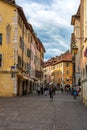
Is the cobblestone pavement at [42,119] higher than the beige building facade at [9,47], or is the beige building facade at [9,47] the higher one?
the beige building facade at [9,47]

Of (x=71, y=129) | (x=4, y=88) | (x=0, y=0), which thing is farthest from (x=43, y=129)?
(x=0, y=0)

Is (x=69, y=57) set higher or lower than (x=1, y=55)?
higher

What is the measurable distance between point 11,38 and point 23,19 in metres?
8.09

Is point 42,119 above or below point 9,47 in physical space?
below

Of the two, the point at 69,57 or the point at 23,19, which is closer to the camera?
the point at 23,19

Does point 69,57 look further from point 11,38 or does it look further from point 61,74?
point 11,38

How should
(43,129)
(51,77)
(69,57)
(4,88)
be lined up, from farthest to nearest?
(51,77) < (69,57) < (4,88) < (43,129)

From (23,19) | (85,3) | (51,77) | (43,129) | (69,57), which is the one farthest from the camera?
(51,77)

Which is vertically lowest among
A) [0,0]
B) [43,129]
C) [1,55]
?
[43,129]

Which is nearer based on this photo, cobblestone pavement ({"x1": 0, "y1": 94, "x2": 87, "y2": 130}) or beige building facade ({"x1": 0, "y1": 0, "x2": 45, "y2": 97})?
cobblestone pavement ({"x1": 0, "y1": 94, "x2": 87, "y2": 130})

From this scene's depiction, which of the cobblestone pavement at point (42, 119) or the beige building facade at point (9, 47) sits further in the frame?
the beige building facade at point (9, 47)

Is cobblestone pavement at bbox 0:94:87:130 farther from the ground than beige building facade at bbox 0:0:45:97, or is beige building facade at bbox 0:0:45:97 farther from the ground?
beige building facade at bbox 0:0:45:97

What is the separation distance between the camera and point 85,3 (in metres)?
28.5

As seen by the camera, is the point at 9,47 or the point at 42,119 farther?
the point at 9,47
